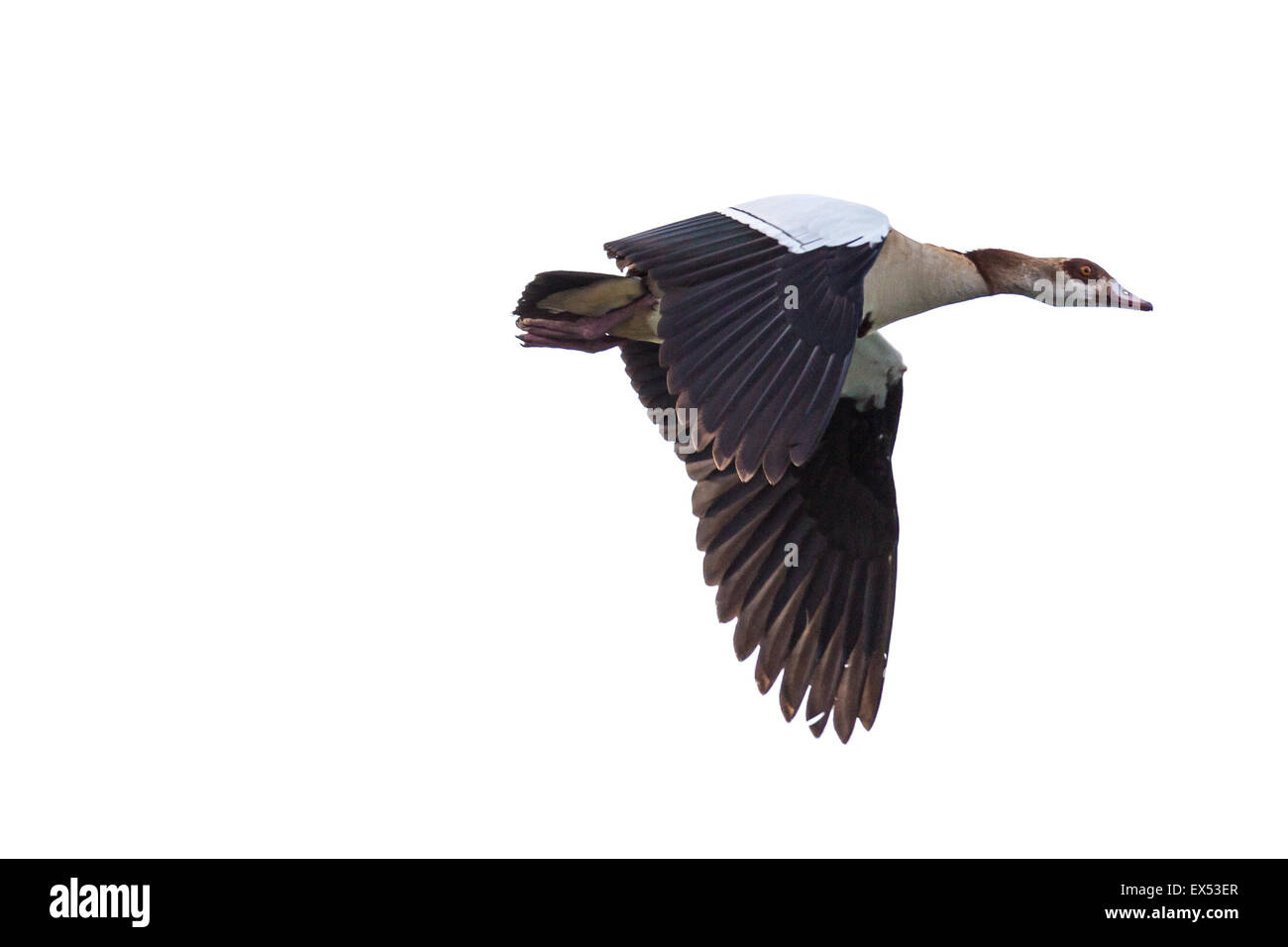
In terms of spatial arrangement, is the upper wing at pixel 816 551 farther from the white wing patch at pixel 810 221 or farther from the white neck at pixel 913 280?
the white wing patch at pixel 810 221

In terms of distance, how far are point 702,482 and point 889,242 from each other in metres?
1.45

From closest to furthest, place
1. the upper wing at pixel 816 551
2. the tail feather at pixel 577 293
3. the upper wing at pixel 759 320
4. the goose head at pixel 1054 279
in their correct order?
1. the upper wing at pixel 759 320
2. the tail feather at pixel 577 293
3. the goose head at pixel 1054 279
4. the upper wing at pixel 816 551

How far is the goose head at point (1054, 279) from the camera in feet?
27.9

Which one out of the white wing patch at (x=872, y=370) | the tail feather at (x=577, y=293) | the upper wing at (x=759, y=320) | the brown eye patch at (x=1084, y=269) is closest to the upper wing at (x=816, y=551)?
the white wing patch at (x=872, y=370)

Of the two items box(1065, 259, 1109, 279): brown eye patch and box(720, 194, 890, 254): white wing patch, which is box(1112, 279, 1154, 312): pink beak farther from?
box(720, 194, 890, 254): white wing patch

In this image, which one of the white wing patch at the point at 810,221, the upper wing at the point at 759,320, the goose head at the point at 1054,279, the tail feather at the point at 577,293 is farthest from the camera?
the goose head at the point at 1054,279

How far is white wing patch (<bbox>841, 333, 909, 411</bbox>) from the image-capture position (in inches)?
348

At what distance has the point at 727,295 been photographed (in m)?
7.35

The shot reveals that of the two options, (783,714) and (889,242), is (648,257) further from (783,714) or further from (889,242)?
(783,714)

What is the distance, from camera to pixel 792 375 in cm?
721

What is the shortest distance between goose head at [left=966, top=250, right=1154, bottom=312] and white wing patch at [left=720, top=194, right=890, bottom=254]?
2.83ft

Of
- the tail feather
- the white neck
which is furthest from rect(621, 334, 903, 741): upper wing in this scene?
the tail feather

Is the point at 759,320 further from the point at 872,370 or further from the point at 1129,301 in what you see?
the point at 1129,301

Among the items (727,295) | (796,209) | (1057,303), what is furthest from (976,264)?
(727,295)
